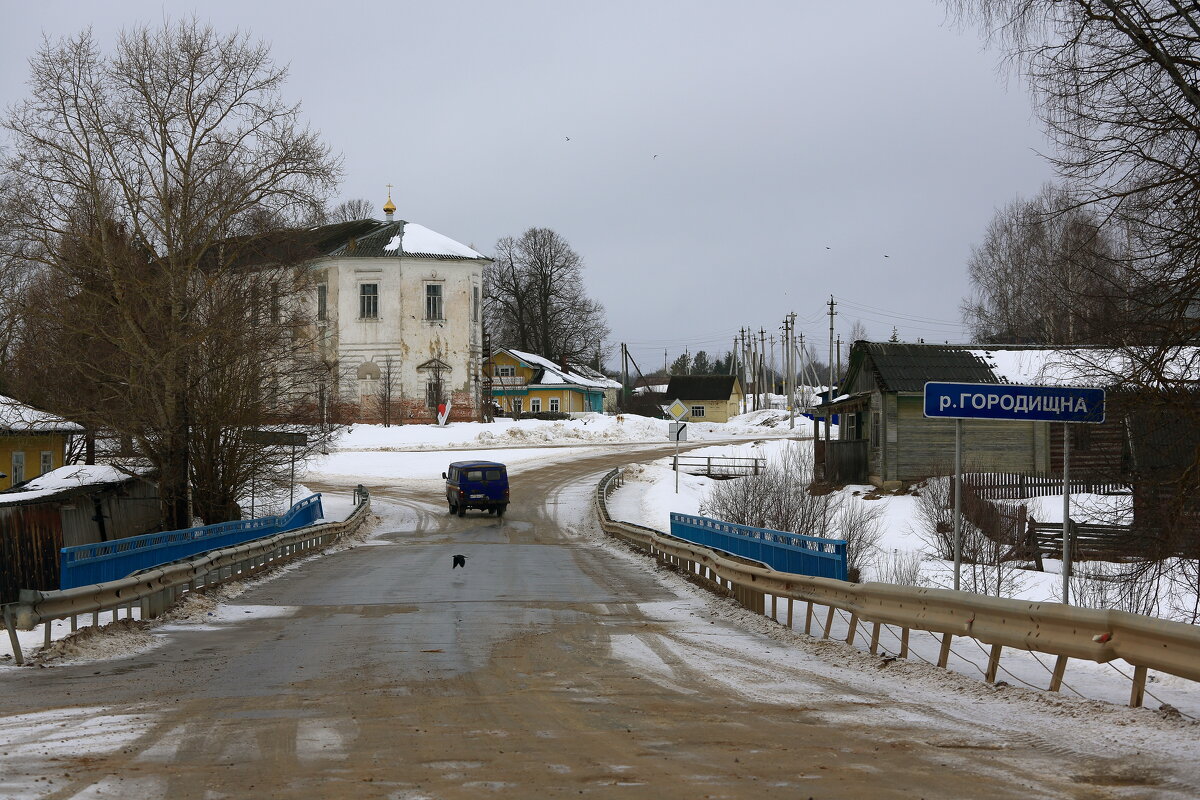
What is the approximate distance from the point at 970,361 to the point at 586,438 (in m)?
39.6

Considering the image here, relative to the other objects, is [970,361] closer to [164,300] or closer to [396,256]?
[164,300]

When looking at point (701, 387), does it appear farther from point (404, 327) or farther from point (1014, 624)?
point (1014, 624)

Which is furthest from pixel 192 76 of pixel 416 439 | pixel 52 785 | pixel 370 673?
pixel 416 439

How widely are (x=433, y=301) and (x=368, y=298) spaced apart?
4.56 m

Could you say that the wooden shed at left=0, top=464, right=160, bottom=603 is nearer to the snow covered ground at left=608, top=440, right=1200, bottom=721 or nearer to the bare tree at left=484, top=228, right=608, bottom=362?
the snow covered ground at left=608, top=440, right=1200, bottom=721

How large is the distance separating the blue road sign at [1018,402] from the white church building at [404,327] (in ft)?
225

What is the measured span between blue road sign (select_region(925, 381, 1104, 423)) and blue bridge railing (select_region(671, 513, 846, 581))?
2775mm

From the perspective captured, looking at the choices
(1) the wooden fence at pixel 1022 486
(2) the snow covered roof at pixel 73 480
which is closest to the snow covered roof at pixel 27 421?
(2) the snow covered roof at pixel 73 480

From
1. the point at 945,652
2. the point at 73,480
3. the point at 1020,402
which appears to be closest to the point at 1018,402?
the point at 1020,402

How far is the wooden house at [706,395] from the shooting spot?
130 metres

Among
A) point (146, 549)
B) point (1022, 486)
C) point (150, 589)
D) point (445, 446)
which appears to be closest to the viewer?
point (150, 589)

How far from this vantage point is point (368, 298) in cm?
8081

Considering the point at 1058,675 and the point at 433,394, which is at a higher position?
the point at 433,394

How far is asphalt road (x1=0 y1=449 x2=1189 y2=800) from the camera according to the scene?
250 inches
